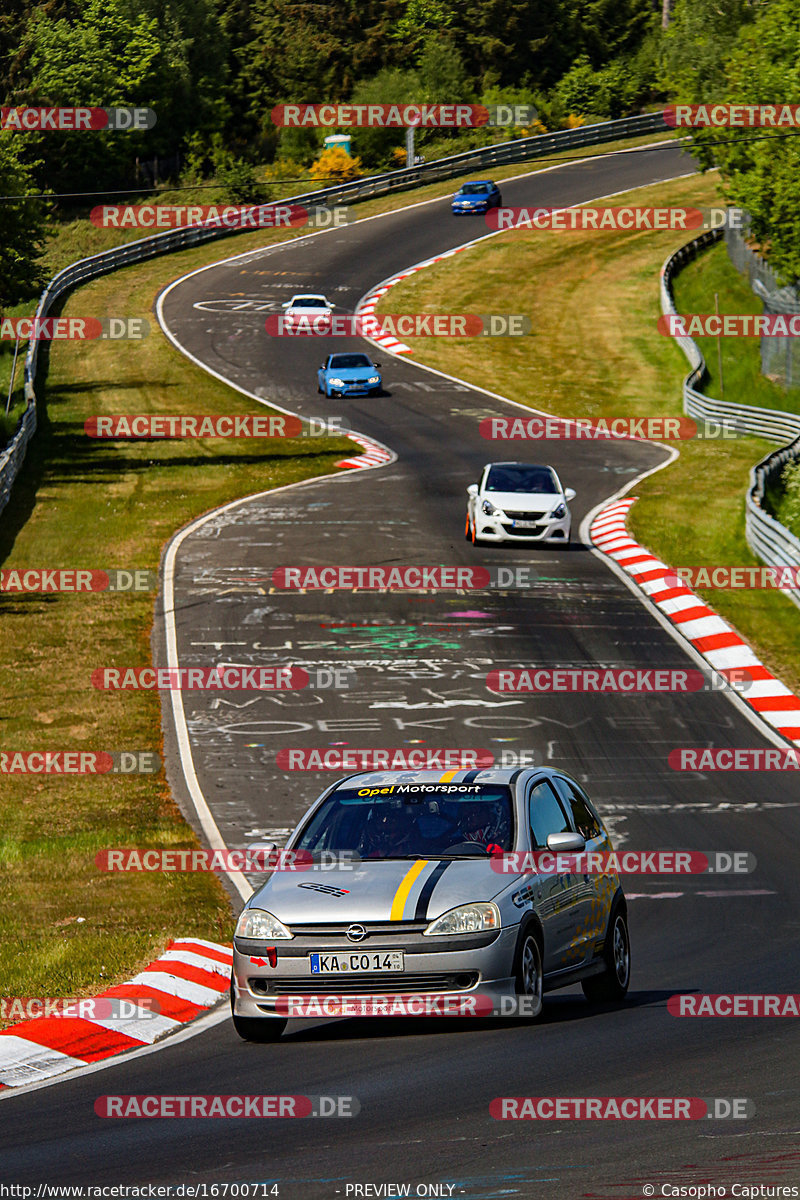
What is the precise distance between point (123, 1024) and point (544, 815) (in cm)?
295

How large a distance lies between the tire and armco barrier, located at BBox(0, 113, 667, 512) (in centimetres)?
5504

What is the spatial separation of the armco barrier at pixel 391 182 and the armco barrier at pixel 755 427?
19.5 metres

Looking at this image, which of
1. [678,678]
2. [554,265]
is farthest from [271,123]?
[678,678]

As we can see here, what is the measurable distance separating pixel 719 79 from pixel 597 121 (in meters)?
28.8

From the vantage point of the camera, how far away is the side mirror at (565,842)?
9.90m

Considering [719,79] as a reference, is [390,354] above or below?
below

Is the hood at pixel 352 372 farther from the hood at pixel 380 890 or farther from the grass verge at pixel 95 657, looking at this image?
the hood at pixel 380 890

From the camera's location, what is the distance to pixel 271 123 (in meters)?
99.5

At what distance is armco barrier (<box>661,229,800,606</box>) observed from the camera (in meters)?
29.7

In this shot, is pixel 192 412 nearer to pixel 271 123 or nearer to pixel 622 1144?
pixel 622 1144
